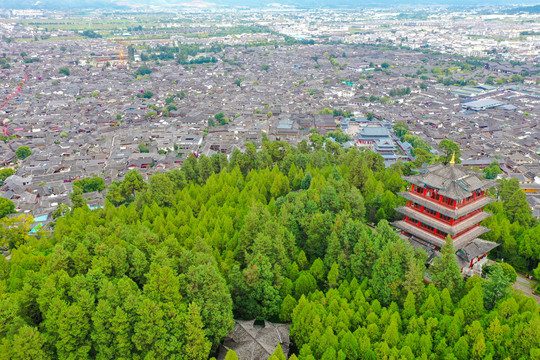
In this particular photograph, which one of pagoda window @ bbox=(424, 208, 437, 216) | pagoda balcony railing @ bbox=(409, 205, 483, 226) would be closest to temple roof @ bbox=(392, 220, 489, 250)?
pagoda balcony railing @ bbox=(409, 205, 483, 226)

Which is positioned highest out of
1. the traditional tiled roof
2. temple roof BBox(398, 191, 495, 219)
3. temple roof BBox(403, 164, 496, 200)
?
temple roof BBox(403, 164, 496, 200)

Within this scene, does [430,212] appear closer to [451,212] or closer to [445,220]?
[445,220]

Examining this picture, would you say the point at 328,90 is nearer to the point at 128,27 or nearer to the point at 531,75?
the point at 531,75

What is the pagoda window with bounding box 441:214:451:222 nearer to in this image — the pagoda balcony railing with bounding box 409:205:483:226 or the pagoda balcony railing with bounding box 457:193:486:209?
the pagoda balcony railing with bounding box 409:205:483:226

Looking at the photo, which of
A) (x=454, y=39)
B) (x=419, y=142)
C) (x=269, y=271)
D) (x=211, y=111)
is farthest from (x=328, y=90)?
(x=454, y=39)

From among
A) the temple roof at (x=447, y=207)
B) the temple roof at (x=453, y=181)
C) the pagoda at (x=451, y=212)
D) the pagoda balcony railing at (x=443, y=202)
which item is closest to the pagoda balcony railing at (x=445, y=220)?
the pagoda at (x=451, y=212)

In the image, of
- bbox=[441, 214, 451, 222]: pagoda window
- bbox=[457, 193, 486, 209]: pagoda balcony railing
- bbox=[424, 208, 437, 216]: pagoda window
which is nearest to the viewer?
bbox=[457, 193, 486, 209]: pagoda balcony railing
